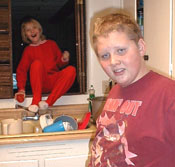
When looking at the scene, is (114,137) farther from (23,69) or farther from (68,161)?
(23,69)

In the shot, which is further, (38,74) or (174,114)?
(38,74)

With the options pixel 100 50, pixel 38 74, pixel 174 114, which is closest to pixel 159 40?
pixel 100 50

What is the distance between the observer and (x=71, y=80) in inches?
88.4

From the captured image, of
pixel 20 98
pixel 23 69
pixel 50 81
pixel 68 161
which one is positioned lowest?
pixel 68 161

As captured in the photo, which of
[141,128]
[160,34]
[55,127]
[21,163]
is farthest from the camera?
[55,127]

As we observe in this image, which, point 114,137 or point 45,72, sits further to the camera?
point 45,72

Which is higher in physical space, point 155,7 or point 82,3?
point 82,3

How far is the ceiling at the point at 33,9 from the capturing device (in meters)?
2.17

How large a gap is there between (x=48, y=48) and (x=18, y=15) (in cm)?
36

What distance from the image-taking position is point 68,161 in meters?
1.74

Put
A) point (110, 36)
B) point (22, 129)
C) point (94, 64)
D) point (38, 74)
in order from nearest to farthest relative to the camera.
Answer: point (110, 36), point (22, 129), point (38, 74), point (94, 64)

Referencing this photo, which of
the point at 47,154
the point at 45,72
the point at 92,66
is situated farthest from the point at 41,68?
the point at 47,154

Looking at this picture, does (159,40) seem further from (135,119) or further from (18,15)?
(18,15)

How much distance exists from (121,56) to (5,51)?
1.56 meters
